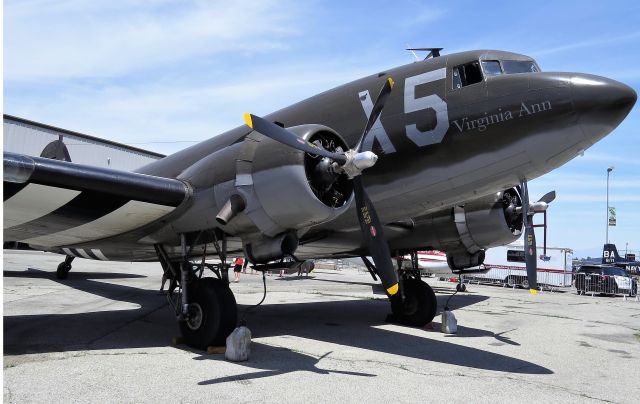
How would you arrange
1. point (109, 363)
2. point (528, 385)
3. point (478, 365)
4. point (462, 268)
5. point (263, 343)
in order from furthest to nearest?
point (462, 268) < point (263, 343) < point (478, 365) < point (109, 363) < point (528, 385)

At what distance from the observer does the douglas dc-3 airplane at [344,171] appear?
263 inches

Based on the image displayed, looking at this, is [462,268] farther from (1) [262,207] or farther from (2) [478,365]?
(1) [262,207]

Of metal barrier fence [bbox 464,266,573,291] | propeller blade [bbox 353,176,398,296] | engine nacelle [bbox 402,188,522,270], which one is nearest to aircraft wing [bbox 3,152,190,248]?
propeller blade [bbox 353,176,398,296]

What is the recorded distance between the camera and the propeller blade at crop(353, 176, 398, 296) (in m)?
7.36

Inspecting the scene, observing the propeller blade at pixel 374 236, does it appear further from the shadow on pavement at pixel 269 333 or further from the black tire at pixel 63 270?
the black tire at pixel 63 270

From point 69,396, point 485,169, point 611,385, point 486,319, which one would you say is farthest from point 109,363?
point 486,319

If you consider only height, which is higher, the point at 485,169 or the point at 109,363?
the point at 485,169

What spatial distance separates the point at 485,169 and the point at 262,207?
322 centimetres

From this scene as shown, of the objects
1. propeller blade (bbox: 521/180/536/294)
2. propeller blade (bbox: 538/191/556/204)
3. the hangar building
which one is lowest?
propeller blade (bbox: 521/180/536/294)

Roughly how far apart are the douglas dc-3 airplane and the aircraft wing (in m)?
0.02

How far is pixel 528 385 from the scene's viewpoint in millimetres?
6125

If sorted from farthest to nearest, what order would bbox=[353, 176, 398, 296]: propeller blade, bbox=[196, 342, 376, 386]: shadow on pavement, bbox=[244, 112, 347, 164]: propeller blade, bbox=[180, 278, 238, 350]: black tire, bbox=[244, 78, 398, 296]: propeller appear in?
bbox=[180, 278, 238, 350]: black tire → bbox=[353, 176, 398, 296]: propeller blade → bbox=[244, 78, 398, 296]: propeller → bbox=[244, 112, 347, 164]: propeller blade → bbox=[196, 342, 376, 386]: shadow on pavement

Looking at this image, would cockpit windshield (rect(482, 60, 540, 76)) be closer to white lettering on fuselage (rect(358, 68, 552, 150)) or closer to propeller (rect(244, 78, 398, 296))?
white lettering on fuselage (rect(358, 68, 552, 150))

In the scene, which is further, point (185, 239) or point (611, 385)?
point (185, 239)
